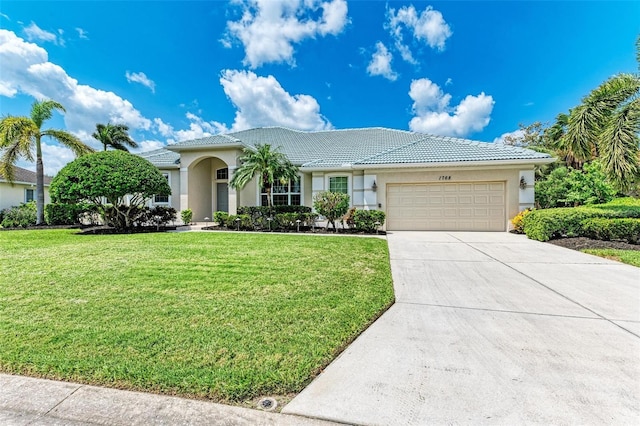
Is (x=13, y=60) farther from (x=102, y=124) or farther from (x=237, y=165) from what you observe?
(x=102, y=124)

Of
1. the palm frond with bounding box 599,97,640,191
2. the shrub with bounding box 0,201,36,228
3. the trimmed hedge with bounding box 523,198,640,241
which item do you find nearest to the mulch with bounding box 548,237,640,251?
the trimmed hedge with bounding box 523,198,640,241

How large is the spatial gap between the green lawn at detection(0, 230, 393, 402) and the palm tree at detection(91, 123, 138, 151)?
52.1ft

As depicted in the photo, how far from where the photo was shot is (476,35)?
13422mm

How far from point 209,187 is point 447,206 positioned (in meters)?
14.2

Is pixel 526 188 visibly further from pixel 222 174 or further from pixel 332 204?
pixel 222 174

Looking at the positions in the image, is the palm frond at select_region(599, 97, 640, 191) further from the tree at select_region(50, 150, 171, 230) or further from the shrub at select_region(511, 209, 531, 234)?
the tree at select_region(50, 150, 171, 230)

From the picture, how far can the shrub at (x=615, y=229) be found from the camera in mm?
8672

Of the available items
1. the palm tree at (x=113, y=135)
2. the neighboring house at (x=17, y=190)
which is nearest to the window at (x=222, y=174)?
A: the palm tree at (x=113, y=135)

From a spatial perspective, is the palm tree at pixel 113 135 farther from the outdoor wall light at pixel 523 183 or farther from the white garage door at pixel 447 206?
the outdoor wall light at pixel 523 183

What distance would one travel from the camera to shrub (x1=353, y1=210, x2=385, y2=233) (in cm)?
Result: 1213

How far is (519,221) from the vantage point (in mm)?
12016

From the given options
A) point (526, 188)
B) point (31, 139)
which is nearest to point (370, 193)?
point (526, 188)

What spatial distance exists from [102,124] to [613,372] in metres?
25.9

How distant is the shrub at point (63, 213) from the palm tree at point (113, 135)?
626 cm
